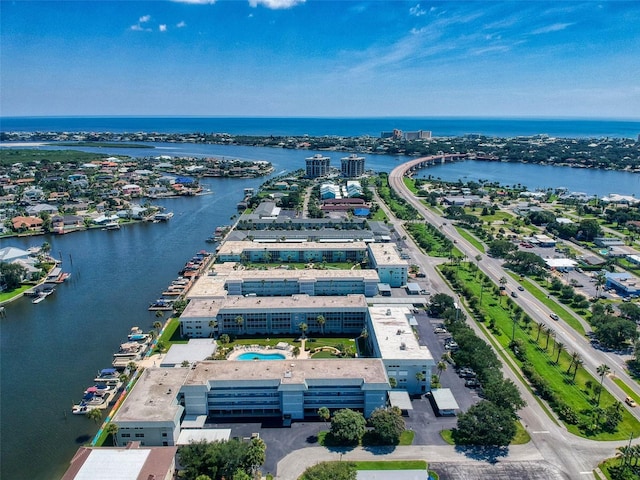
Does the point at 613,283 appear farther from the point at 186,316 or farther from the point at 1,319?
the point at 1,319

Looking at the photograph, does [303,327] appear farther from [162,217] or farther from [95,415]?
[162,217]

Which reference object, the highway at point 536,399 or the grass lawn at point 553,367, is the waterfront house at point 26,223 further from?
the grass lawn at point 553,367

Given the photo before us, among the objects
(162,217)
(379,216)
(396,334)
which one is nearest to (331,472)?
(396,334)

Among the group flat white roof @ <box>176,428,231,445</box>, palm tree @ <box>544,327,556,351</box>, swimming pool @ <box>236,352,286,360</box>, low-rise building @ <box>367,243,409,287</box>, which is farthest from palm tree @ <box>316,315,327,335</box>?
palm tree @ <box>544,327,556,351</box>

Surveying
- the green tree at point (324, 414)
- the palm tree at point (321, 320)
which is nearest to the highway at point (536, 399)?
the green tree at point (324, 414)

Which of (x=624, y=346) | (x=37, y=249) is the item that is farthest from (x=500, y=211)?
(x=37, y=249)
